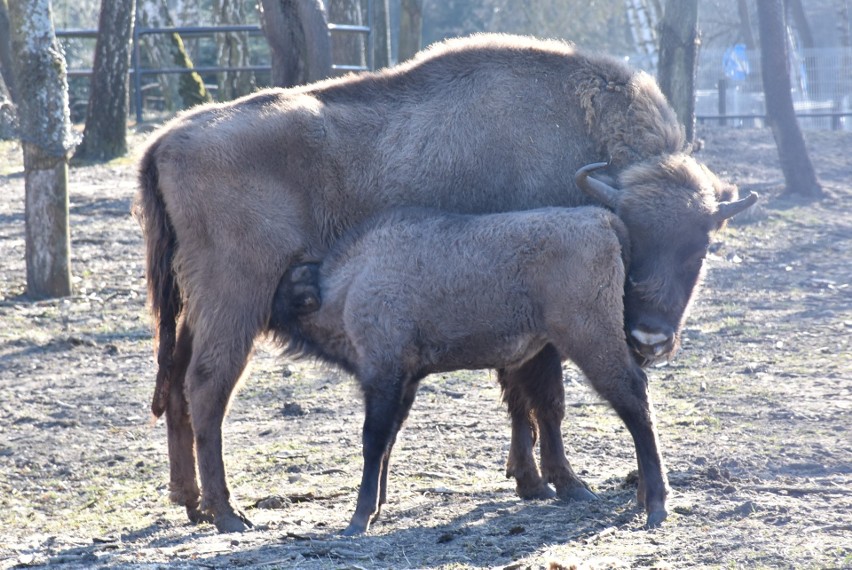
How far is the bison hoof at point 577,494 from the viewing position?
5.43 meters

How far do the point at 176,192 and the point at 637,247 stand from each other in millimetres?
2081

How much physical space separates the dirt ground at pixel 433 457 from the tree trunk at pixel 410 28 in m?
11.0

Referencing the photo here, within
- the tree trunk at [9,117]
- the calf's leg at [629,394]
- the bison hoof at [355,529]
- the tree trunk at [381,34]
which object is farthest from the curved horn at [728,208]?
the tree trunk at [381,34]

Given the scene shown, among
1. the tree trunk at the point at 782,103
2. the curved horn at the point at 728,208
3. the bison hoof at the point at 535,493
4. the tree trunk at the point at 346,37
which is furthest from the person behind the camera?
the tree trunk at the point at 782,103

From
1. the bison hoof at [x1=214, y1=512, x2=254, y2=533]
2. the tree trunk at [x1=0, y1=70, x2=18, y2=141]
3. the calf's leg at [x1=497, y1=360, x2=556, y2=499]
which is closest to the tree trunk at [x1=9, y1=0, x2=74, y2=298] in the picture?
the tree trunk at [x1=0, y1=70, x2=18, y2=141]

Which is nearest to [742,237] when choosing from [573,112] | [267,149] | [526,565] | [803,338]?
[803,338]

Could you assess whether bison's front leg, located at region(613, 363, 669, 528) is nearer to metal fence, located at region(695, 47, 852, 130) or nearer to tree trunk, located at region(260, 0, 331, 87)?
tree trunk, located at region(260, 0, 331, 87)

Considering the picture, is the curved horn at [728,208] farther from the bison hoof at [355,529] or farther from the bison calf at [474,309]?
the bison hoof at [355,529]

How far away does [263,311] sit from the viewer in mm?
5367

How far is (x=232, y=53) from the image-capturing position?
1969cm

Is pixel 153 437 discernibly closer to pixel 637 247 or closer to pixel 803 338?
pixel 637 247

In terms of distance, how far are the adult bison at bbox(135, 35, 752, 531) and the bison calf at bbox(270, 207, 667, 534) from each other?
8.9 inches

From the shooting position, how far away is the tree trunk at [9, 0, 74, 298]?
30.3 ft

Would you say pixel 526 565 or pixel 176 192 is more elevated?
pixel 176 192
